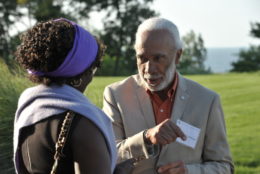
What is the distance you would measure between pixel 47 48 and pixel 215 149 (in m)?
1.60

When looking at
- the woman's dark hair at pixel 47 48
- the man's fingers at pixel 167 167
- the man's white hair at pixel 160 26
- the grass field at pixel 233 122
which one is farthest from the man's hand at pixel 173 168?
the grass field at pixel 233 122

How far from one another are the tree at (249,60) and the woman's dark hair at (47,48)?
41058 millimetres

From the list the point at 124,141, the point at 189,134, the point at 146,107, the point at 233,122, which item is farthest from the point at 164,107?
the point at 233,122

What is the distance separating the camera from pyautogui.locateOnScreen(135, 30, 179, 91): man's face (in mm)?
3209

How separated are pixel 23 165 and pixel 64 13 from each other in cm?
4344

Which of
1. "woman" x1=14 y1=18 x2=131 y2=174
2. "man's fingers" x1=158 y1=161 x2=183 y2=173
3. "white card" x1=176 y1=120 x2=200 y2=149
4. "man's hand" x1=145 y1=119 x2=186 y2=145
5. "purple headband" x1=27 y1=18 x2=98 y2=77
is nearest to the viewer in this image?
"woman" x1=14 y1=18 x2=131 y2=174

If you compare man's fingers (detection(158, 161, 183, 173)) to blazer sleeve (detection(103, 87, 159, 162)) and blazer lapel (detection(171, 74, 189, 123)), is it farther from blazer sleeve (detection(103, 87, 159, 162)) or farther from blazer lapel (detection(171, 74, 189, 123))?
blazer lapel (detection(171, 74, 189, 123))

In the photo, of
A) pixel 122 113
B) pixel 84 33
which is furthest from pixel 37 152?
pixel 122 113

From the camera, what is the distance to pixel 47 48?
1.94m

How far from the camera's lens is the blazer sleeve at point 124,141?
9.56ft

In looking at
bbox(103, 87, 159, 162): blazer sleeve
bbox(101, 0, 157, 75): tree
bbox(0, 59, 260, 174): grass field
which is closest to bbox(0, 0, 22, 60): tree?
bbox(101, 0, 157, 75): tree

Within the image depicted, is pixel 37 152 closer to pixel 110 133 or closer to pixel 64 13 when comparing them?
pixel 110 133

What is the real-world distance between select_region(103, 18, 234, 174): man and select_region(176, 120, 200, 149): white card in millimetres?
22

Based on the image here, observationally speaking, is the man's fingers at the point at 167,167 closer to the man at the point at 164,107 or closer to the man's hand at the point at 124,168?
the man at the point at 164,107
